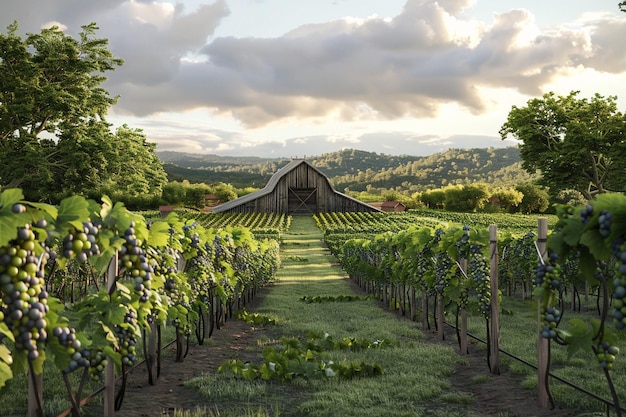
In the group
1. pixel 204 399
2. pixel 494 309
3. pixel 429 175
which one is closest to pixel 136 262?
pixel 204 399

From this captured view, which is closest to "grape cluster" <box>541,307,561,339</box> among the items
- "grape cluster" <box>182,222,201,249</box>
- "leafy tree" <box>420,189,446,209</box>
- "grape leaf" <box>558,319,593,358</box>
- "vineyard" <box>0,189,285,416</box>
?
"grape leaf" <box>558,319,593,358</box>

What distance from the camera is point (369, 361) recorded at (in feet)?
27.0

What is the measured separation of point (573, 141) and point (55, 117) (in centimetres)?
3136

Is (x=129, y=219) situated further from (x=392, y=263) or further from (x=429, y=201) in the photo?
(x=429, y=201)

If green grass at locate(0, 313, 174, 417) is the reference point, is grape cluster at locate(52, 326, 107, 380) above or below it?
above

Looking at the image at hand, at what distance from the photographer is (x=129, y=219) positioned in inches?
189

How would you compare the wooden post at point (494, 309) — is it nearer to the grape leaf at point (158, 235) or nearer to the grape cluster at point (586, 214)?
the grape cluster at point (586, 214)

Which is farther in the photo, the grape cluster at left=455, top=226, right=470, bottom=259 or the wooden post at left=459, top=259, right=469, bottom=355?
the wooden post at left=459, top=259, right=469, bottom=355

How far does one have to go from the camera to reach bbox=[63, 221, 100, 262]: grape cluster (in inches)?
158

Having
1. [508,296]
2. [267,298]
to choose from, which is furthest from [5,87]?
[508,296]

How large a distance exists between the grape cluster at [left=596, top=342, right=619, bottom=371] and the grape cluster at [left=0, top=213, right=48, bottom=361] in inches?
169

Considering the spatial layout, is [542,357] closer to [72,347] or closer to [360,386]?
[360,386]

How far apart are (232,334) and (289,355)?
13.5 ft

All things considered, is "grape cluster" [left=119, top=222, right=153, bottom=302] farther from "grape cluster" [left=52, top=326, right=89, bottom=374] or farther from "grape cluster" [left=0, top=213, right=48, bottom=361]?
"grape cluster" [left=0, top=213, right=48, bottom=361]
